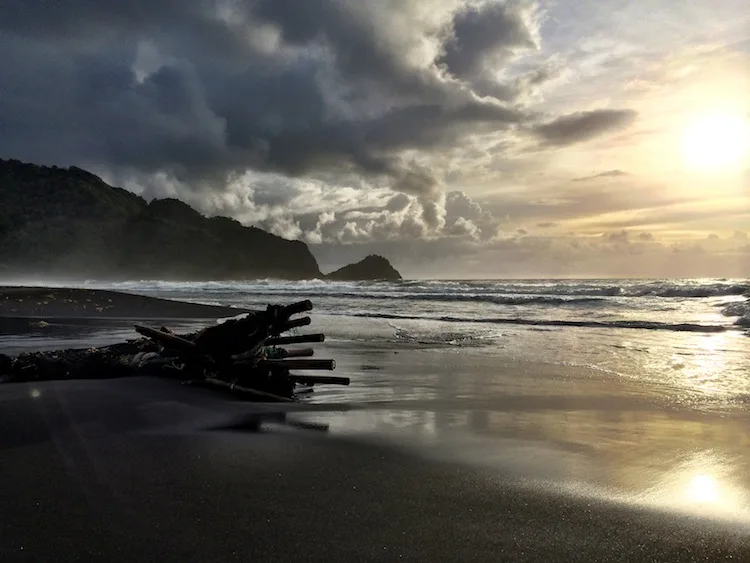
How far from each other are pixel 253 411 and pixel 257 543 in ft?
10.1

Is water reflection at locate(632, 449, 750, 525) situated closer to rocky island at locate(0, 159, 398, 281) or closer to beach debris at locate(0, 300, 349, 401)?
beach debris at locate(0, 300, 349, 401)

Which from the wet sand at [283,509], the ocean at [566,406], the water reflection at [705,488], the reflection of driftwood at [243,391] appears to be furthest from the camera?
the reflection of driftwood at [243,391]

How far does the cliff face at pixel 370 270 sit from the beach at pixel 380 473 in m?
142

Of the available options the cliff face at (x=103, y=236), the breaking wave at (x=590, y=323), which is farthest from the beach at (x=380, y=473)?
the cliff face at (x=103, y=236)

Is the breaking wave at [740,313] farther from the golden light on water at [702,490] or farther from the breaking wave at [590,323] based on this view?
the golden light on water at [702,490]

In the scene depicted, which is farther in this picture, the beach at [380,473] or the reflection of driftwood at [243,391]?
the reflection of driftwood at [243,391]

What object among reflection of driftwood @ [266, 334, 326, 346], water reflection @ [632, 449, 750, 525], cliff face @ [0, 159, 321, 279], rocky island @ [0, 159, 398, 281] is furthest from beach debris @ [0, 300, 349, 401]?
cliff face @ [0, 159, 321, 279]

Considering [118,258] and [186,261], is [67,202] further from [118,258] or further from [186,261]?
[186,261]

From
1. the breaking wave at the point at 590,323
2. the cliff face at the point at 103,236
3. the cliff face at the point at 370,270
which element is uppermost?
the cliff face at the point at 103,236

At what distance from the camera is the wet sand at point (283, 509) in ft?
8.27

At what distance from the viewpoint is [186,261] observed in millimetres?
131750

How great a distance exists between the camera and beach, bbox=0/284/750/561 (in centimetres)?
259

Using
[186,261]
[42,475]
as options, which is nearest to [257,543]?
[42,475]

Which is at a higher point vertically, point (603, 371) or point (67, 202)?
point (67, 202)
